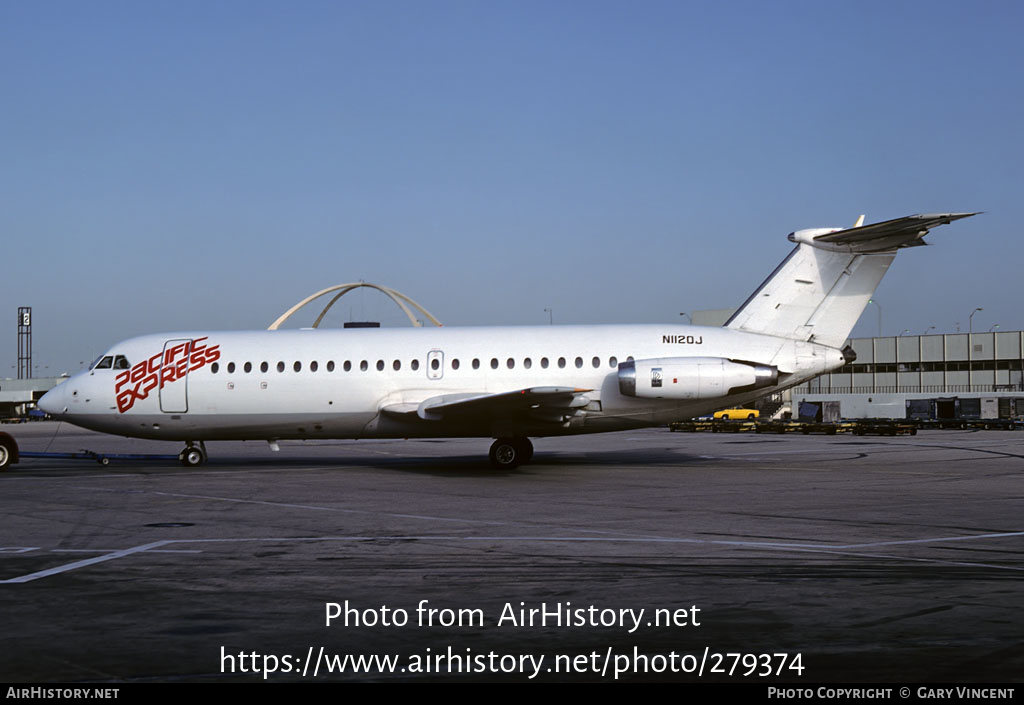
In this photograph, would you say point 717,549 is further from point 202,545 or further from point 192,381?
point 192,381

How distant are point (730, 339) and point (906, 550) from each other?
14.4 meters

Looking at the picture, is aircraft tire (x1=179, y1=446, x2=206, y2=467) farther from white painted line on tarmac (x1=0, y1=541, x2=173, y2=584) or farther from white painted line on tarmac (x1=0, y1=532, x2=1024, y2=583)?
white painted line on tarmac (x1=0, y1=541, x2=173, y2=584)

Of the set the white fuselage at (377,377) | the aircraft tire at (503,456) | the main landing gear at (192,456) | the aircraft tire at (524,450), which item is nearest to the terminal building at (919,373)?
the white fuselage at (377,377)

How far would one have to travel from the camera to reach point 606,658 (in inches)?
254

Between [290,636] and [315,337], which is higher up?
[315,337]

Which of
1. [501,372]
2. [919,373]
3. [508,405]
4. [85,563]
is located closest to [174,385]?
[501,372]

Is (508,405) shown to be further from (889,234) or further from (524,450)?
(889,234)

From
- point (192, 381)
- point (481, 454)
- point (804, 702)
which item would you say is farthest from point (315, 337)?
point (804, 702)

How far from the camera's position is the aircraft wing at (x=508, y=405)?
22.6m

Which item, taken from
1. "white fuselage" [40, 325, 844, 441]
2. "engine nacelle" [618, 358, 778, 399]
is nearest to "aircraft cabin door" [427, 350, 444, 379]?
"white fuselage" [40, 325, 844, 441]

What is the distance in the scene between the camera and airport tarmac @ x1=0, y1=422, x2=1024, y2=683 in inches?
253

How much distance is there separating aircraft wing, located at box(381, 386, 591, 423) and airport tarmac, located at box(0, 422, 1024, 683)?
2.50 metres

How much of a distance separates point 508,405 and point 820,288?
28.8ft

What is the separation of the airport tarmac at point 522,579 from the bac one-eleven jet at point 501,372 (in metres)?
4.01
